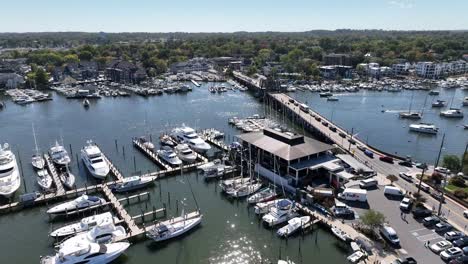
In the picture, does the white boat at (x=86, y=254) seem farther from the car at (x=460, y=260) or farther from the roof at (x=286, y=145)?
the car at (x=460, y=260)

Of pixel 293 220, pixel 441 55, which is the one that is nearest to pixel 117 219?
pixel 293 220

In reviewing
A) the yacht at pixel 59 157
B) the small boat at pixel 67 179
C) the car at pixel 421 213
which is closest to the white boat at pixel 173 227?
the small boat at pixel 67 179

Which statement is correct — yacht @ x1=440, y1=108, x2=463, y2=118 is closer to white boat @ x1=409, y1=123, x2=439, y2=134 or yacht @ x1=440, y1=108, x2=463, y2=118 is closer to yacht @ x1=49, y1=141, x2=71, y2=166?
white boat @ x1=409, y1=123, x2=439, y2=134

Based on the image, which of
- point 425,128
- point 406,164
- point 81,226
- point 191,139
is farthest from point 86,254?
point 425,128

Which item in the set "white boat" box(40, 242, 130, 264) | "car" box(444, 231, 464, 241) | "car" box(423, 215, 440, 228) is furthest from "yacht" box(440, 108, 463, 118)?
"white boat" box(40, 242, 130, 264)

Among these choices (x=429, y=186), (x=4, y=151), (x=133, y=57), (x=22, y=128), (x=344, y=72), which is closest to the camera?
(x=429, y=186)

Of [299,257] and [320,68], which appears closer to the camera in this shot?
[299,257]

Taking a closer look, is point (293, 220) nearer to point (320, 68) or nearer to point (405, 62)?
point (320, 68)
